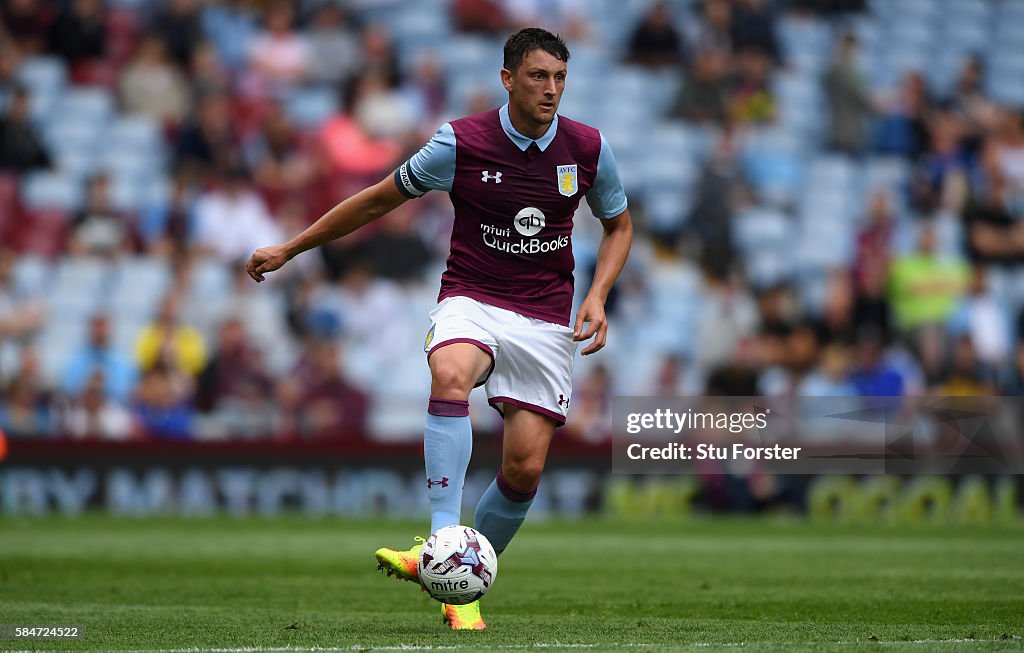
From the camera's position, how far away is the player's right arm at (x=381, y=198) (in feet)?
22.8

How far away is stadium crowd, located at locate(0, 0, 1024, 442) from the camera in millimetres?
16312

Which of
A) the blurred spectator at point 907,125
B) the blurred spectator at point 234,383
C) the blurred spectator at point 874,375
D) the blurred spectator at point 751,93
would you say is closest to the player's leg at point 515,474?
the blurred spectator at point 234,383

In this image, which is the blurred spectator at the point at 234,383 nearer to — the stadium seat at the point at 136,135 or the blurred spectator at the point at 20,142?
the blurred spectator at the point at 20,142

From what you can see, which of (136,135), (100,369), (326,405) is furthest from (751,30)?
(100,369)

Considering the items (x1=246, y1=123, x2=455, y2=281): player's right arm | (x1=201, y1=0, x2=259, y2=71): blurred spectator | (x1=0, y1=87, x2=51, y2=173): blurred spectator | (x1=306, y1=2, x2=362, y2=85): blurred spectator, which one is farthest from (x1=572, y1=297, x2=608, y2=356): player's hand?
(x1=201, y1=0, x2=259, y2=71): blurred spectator

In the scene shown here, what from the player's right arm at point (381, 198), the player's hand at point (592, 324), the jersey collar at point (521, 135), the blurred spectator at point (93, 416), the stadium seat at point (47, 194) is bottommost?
the player's hand at point (592, 324)

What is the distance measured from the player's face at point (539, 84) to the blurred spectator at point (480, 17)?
48.7 feet

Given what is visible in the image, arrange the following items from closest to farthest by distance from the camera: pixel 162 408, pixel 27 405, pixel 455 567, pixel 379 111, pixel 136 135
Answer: pixel 455 567, pixel 27 405, pixel 162 408, pixel 379 111, pixel 136 135

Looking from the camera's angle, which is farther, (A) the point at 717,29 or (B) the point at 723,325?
(A) the point at 717,29

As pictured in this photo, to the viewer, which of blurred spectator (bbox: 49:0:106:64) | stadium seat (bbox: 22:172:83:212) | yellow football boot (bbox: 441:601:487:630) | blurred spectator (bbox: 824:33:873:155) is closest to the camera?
yellow football boot (bbox: 441:601:487:630)

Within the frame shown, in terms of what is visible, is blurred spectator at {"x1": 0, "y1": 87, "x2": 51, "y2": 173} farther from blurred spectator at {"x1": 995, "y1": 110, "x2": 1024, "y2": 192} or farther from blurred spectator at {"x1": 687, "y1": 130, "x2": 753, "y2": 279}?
blurred spectator at {"x1": 995, "y1": 110, "x2": 1024, "y2": 192}

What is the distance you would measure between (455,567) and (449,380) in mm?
816

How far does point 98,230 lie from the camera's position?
58.9ft

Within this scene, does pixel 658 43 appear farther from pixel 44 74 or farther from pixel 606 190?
pixel 606 190
